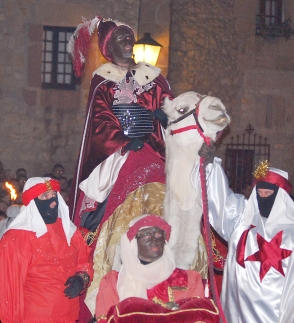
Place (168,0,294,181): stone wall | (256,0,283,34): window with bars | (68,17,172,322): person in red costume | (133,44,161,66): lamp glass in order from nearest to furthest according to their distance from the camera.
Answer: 1. (68,17,172,322): person in red costume
2. (133,44,161,66): lamp glass
3. (168,0,294,181): stone wall
4. (256,0,283,34): window with bars

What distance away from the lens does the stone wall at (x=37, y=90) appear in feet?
50.9

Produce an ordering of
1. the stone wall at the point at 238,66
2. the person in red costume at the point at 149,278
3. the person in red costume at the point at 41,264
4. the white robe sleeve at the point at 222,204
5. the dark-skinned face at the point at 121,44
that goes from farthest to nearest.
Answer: the stone wall at the point at 238,66
the dark-skinned face at the point at 121,44
the white robe sleeve at the point at 222,204
the person in red costume at the point at 41,264
the person in red costume at the point at 149,278

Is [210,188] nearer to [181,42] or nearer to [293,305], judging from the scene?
[293,305]

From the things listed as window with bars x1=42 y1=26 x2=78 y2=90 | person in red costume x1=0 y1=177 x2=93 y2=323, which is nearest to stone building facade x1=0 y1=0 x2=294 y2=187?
window with bars x1=42 y1=26 x2=78 y2=90

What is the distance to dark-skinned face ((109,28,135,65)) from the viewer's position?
730 centimetres

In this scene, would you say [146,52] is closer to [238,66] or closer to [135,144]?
[238,66]


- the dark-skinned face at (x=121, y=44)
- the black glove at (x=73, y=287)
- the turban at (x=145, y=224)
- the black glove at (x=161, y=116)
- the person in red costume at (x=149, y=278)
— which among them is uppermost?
the dark-skinned face at (x=121, y=44)

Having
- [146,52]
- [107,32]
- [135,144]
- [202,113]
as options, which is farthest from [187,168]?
[146,52]

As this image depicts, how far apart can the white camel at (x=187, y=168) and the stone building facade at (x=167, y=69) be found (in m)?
8.93

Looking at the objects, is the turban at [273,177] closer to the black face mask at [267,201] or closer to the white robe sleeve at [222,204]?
the black face mask at [267,201]

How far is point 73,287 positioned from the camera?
6203 millimetres

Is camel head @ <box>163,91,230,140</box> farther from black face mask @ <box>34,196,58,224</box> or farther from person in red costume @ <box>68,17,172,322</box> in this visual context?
black face mask @ <box>34,196,58,224</box>

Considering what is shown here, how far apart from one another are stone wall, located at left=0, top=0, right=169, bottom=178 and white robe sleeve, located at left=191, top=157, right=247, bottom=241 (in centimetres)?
906

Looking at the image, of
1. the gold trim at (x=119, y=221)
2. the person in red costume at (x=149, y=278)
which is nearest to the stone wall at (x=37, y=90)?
the gold trim at (x=119, y=221)
